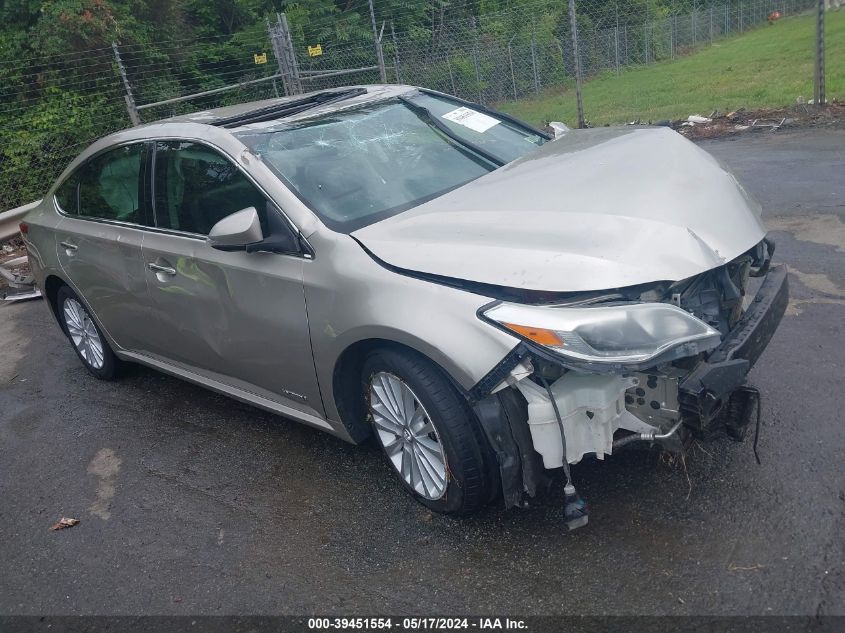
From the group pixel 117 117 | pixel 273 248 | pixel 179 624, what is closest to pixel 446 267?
pixel 273 248

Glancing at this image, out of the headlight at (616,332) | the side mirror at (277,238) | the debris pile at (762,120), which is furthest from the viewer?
the debris pile at (762,120)

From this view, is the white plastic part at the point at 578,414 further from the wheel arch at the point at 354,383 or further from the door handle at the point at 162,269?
the door handle at the point at 162,269

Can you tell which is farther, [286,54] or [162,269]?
[286,54]

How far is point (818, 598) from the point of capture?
2658mm

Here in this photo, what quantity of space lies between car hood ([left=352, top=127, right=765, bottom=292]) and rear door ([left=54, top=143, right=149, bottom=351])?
1.77 metres

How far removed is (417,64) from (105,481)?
1258cm

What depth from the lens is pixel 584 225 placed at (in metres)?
3.14

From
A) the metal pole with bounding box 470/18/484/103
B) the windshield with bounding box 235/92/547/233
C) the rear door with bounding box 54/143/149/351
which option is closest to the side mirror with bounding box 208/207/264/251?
the windshield with bounding box 235/92/547/233

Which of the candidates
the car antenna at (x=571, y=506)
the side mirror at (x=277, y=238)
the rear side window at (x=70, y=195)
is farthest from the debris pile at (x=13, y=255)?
the car antenna at (x=571, y=506)

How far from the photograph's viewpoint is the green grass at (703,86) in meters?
13.4

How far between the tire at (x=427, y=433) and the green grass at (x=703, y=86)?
10511mm

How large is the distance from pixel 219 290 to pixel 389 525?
56.2 inches

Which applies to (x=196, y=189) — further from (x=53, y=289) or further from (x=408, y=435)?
(x=53, y=289)

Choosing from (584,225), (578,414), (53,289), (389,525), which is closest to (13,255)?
(53,289)
